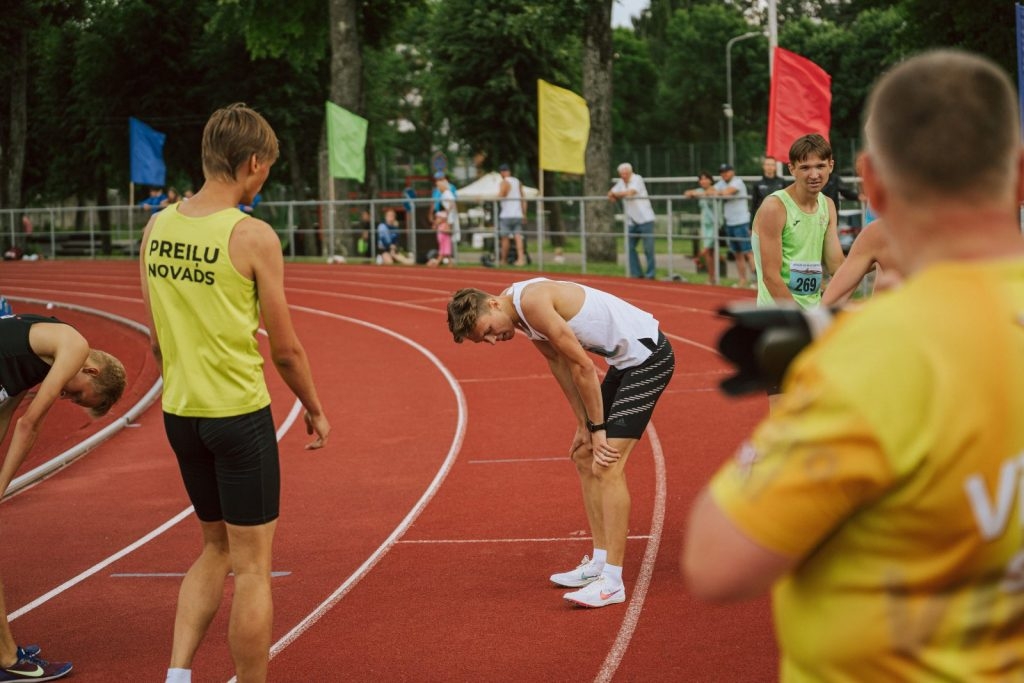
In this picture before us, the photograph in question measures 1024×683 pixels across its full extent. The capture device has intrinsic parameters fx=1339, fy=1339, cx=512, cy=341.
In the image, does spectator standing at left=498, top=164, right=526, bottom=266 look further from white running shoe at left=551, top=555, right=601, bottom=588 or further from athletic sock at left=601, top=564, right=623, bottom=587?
athletic sock at left=601, top=564, right=623, bottom=587

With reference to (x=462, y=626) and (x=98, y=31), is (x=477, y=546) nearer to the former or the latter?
(x=462, y=626)

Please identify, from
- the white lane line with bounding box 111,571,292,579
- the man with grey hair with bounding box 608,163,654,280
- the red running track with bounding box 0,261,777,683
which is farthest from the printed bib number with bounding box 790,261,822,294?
the man with grey hair with bounding box 608,163,654,280

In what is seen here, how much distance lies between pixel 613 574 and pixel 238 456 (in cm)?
246

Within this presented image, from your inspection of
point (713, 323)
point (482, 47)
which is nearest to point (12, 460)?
point (713, 323)

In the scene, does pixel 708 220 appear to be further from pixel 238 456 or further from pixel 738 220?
pixel 238 456

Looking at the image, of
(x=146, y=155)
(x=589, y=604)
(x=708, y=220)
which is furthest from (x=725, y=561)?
(x=146, y=155)

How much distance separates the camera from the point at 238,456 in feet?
14.2

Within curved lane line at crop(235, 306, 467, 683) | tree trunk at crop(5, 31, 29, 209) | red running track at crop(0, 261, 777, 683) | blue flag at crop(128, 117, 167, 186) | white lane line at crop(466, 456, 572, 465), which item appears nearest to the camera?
red running track at crop(0, 261, 777, 683)

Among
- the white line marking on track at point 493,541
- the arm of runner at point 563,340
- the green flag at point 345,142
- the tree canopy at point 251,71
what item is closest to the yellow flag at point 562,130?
the green flag at point 345,142

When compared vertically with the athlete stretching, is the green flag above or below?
above

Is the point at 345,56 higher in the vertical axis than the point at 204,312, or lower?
higher

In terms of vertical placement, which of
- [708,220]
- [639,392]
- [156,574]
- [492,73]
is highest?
[492,73]

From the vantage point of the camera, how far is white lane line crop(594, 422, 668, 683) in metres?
5.48

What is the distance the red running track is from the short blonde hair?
227 cm
